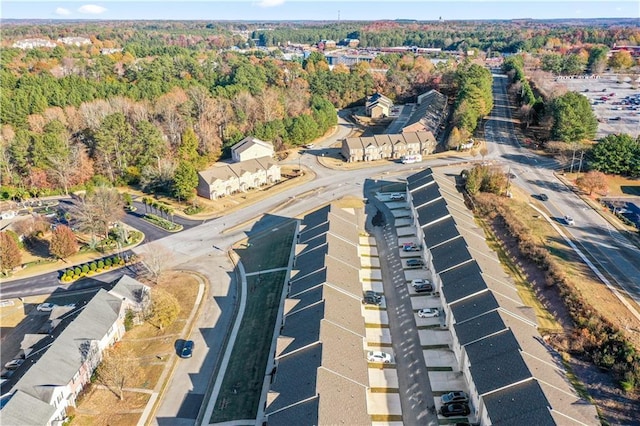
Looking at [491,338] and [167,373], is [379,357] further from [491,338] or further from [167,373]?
[167,373]

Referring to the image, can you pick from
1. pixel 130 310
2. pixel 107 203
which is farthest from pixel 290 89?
pixel 130 310

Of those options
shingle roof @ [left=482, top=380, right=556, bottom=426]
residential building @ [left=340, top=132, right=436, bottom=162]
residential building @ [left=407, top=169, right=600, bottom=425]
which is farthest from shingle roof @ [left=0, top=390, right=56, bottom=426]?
residential building @ [left=340, top=132, right=436, bottom=162]

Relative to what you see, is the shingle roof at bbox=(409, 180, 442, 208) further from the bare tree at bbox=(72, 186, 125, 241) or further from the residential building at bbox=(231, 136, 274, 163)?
the bare tree at bbox=(72, 186, 125, 241)

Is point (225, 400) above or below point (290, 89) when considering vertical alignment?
below

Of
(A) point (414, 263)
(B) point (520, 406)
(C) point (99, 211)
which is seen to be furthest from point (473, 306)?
(C) point (99, 211)

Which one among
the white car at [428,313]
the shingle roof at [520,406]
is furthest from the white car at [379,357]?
the shingle roof at [520,406]

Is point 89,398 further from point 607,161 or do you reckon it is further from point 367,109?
point 367,109

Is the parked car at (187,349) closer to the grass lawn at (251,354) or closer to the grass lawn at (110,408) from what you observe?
the grass lawn at (251,354)
